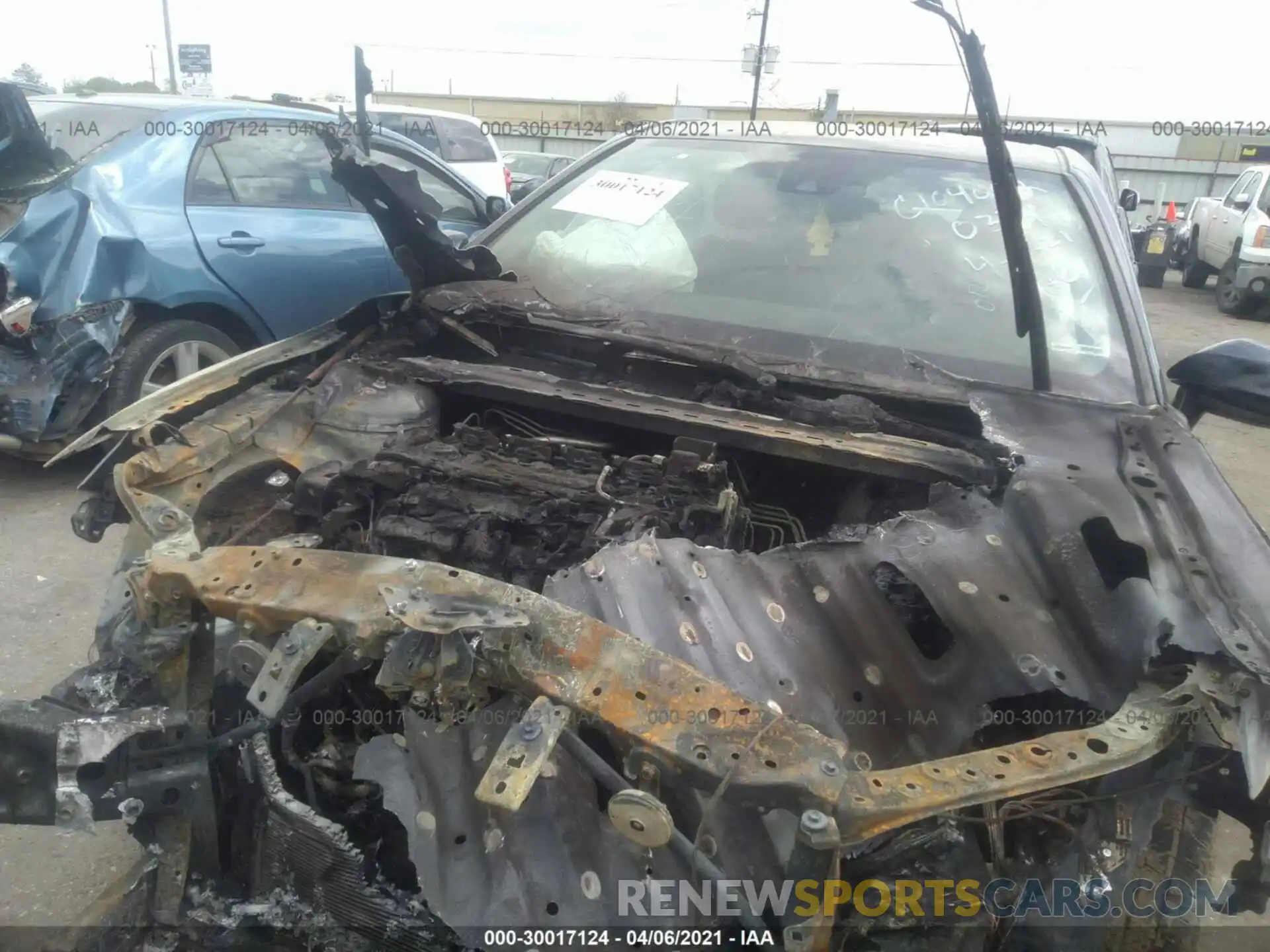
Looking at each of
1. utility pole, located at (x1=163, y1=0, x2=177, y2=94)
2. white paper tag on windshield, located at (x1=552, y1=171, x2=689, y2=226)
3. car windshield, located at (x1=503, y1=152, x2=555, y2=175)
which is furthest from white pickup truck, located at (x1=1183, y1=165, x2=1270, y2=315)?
utility pole, located at (x1=163, y1=0, x2=177, y2=94)

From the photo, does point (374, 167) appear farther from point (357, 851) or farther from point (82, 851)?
point (82, 851)

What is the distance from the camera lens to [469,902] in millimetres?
1396

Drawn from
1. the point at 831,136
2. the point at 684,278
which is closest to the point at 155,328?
the point at 684,278

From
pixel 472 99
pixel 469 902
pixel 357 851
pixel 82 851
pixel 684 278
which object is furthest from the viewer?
pixel 472 99

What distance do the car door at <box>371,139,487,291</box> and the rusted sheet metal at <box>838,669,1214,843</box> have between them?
14.1 ft

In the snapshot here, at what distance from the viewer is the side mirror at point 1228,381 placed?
2.50 m

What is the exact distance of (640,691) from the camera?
1.35 metres

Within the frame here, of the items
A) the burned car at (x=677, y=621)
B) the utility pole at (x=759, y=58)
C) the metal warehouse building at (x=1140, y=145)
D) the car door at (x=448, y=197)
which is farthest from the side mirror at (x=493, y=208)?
the metal warehouse building at (x=1140, y=145)

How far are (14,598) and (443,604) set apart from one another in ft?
9.53

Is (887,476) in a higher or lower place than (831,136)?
lower

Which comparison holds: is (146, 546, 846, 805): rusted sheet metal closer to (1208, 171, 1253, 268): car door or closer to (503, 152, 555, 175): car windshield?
(1208, 171, 1253, 268): car door

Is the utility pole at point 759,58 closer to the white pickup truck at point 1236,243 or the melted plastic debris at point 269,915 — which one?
the white pickup truck at point 1236,243

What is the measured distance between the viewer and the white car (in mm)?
8688

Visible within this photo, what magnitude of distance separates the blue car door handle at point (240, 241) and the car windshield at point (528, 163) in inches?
429
